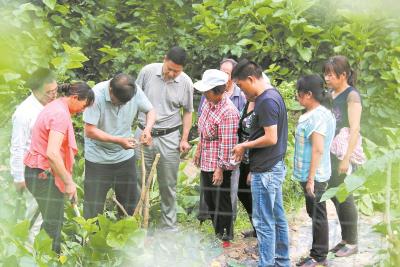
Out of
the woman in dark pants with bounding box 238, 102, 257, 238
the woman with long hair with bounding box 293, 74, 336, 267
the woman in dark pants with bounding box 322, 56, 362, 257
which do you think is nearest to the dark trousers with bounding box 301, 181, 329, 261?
the woman with long hair with bounding box 293, 74, 336, 267

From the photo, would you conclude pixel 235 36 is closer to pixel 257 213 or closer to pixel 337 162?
pixel 337 162

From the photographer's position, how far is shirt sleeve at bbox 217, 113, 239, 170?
12.4 feet

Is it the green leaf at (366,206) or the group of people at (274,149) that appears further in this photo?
the green leaf at (366,206)

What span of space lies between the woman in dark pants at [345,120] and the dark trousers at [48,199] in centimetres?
174

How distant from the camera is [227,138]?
382 cm

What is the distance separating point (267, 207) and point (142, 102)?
3.77 ft

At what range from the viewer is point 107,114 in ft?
12.4

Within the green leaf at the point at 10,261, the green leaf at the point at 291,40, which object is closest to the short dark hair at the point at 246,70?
the green leaf at the point at 10,261

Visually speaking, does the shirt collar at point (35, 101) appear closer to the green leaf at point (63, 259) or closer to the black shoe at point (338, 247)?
the green leaf at point (63, 259)

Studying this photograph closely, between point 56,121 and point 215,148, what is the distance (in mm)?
1155

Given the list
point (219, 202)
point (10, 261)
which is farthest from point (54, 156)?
point (219, 202)

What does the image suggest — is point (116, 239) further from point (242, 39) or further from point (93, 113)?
point (242, 39)

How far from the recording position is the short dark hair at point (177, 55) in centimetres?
→ 393

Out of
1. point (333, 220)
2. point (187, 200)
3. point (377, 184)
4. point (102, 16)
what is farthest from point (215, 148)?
point (102, 16)
